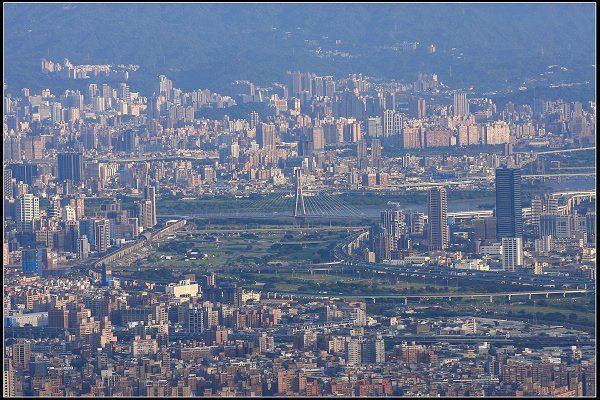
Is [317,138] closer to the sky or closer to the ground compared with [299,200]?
closer to the sky

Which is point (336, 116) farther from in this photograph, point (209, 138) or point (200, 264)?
point (200, 264)

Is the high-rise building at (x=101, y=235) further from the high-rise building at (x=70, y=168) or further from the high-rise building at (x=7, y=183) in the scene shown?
the high-rise building at (x=70, y=168)

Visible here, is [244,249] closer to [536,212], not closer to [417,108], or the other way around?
[536,212]

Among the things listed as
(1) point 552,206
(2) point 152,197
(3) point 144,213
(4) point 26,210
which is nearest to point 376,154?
(2) point 152,197

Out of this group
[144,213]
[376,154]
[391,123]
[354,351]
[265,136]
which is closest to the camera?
[354,351]

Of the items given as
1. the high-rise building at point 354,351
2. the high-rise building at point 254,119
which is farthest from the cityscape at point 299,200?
the high-rise building at point 254,119

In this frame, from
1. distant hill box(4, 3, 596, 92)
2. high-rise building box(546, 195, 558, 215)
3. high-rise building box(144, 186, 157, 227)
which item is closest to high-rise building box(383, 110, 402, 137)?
distant hill box(4, 3, 596, 92)
